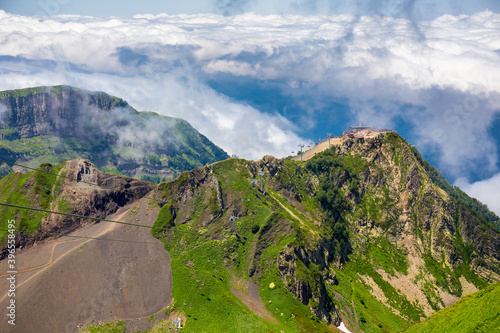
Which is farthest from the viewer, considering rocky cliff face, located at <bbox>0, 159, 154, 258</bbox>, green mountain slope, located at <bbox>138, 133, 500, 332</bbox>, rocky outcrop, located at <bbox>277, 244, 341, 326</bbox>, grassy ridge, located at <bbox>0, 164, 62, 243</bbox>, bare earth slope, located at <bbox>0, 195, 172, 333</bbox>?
rocky cliff face, located at <bbox>0, 159, 154, 258</bbox>

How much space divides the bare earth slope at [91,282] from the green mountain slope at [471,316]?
92.4 meters

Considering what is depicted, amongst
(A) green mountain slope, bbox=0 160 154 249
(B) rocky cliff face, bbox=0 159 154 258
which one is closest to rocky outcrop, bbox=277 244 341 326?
(A) green mountain slope, bbox=0 160 154 249

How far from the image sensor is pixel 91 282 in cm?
13488

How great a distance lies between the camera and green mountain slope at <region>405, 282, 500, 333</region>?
→ 75125 millimetres

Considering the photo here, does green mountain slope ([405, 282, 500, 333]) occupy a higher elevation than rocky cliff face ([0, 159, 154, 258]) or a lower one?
higher

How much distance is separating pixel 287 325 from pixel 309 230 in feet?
211

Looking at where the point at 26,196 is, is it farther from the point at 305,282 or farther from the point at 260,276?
the point at 305,282

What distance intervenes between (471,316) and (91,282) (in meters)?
131

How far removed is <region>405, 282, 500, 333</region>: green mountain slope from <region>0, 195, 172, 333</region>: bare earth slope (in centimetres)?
9237

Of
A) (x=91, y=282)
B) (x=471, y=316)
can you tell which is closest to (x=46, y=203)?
(x=91, y=282)

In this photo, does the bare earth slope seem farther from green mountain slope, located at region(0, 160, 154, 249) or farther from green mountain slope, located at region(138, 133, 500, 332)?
green mountain slope, located at region(0, 160, 154, 249)

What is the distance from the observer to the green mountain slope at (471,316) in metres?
75.1

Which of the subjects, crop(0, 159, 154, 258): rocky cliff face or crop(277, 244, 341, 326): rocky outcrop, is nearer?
crop(277, 244, 341, 326): rocky outcrop

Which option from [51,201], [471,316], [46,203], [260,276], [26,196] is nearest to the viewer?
[471,316]
